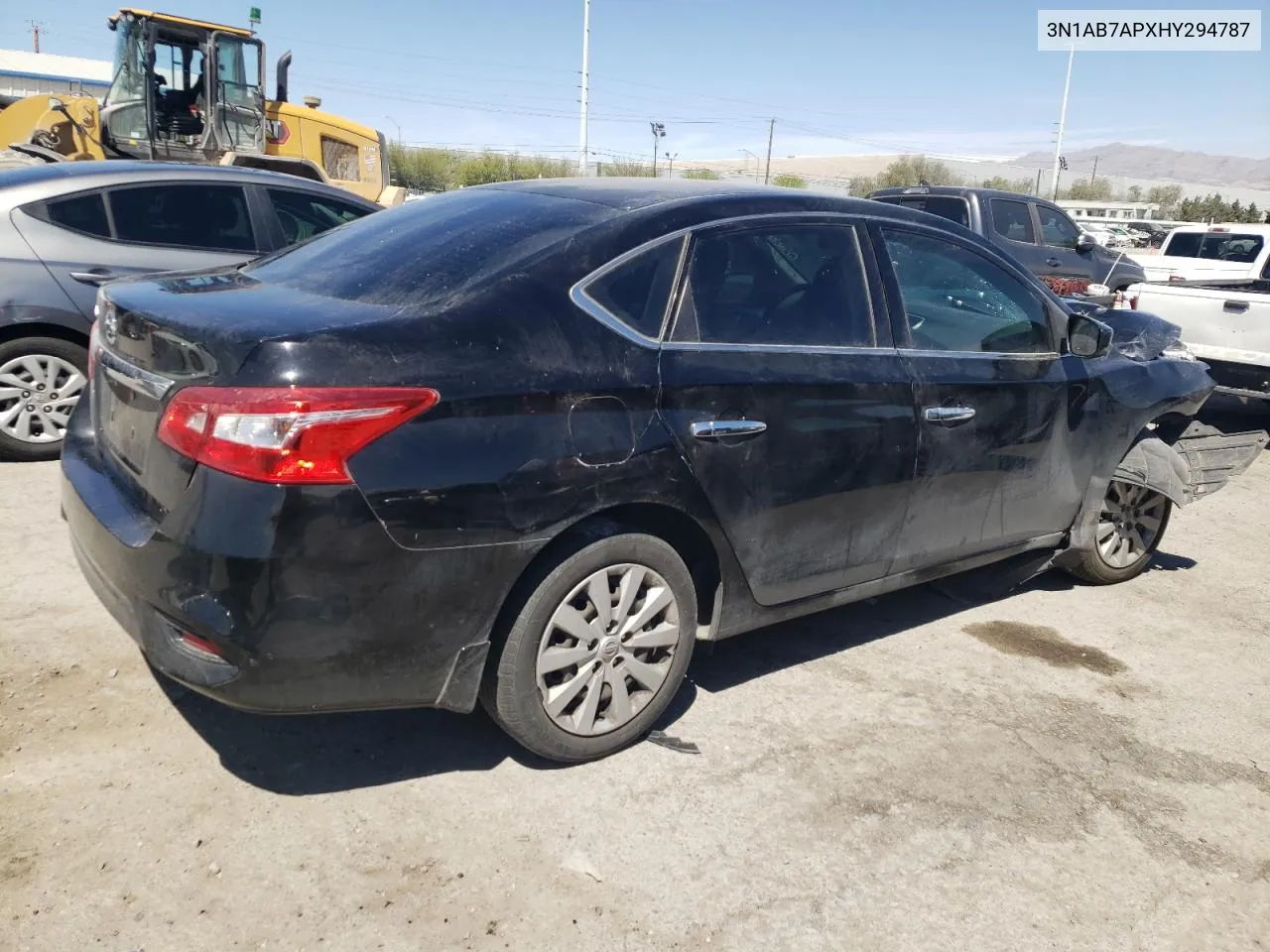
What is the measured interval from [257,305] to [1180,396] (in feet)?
14.4

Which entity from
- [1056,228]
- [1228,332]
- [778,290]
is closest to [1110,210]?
[1056,228]

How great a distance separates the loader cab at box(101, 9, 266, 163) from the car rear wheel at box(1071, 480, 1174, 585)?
11.6 metres

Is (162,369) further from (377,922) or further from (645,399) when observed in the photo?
(377,922)

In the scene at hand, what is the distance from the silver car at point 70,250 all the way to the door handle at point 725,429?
12.2 feet

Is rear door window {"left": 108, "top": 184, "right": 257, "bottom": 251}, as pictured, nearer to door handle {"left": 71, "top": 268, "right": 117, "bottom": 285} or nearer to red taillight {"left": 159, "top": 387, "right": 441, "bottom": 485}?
door handle {"left": 71, "top": 268, "right": 117, "bottom": 285}

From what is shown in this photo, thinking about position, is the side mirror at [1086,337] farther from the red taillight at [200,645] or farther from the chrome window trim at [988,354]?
the red taillight at [200,645]

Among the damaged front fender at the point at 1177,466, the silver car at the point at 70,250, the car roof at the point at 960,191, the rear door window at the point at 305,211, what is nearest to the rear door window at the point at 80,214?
the silver car at the point at 70,250

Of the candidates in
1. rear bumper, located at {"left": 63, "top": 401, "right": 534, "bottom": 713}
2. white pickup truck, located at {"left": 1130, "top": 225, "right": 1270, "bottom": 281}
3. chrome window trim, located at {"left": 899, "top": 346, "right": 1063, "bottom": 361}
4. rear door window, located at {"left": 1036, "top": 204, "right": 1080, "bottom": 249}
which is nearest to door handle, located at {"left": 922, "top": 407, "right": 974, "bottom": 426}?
chrome window trim, located at {"left": 899, "top": 346, "right": 1063, "bottom": 361}

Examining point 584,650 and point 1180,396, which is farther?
point 1180,396

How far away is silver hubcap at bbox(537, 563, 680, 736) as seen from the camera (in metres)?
3.03

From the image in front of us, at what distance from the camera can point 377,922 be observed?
2.50 meters

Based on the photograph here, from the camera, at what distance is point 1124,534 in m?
5.18

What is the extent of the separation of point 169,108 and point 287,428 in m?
12.7

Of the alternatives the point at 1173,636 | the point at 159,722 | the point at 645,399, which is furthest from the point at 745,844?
the point at 1173,636
